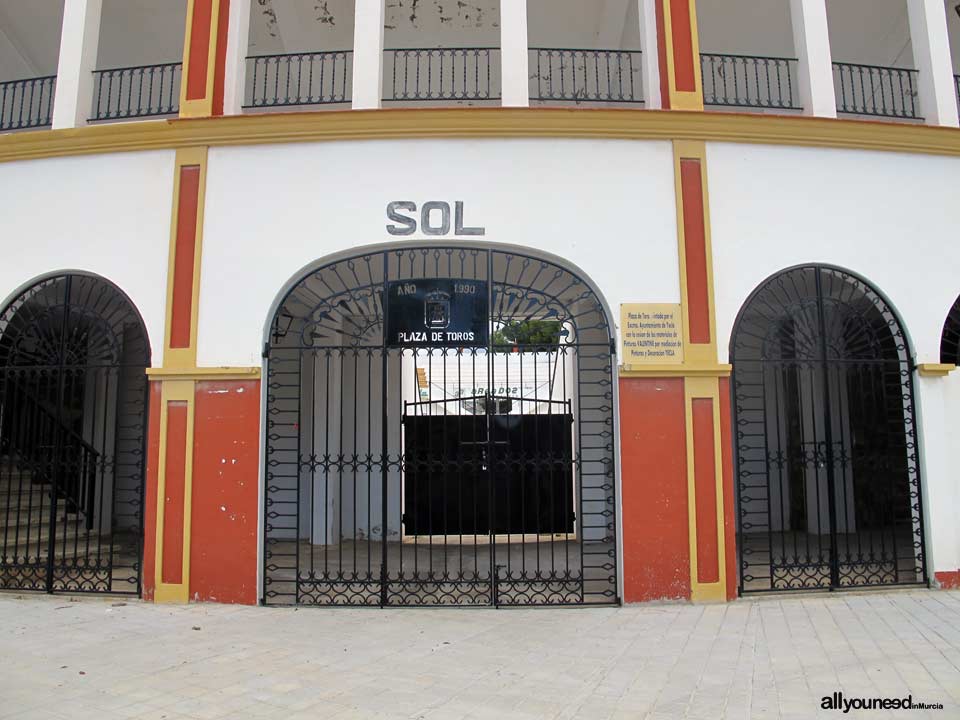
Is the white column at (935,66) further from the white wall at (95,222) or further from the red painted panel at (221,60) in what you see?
the white wall at (95,222)

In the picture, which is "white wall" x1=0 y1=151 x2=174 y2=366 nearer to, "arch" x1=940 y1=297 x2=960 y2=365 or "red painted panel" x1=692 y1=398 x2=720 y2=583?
"red painted panel" x1=692 y1=398 x2=720 y2=583

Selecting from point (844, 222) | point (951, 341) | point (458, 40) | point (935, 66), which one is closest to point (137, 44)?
point (458, 40)

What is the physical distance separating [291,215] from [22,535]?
4573 mm

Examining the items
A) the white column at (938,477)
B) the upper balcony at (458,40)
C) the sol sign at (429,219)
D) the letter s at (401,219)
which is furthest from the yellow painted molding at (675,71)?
the white column at (938,477)

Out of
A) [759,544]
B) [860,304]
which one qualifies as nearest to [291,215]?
[860,304]

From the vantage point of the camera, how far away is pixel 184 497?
19.6 feet

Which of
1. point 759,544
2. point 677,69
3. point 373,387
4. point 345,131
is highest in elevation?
point 677,69

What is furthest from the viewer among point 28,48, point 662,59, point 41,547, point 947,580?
point 28,48

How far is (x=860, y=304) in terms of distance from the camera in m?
6.71

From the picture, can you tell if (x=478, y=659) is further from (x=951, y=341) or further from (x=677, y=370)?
(x=951, y=341)

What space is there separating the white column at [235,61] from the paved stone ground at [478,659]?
4603mm

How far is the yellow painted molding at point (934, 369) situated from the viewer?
6277mm

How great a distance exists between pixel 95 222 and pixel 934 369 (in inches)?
305

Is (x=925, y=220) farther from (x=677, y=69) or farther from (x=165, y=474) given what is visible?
(x=165, y=474)
